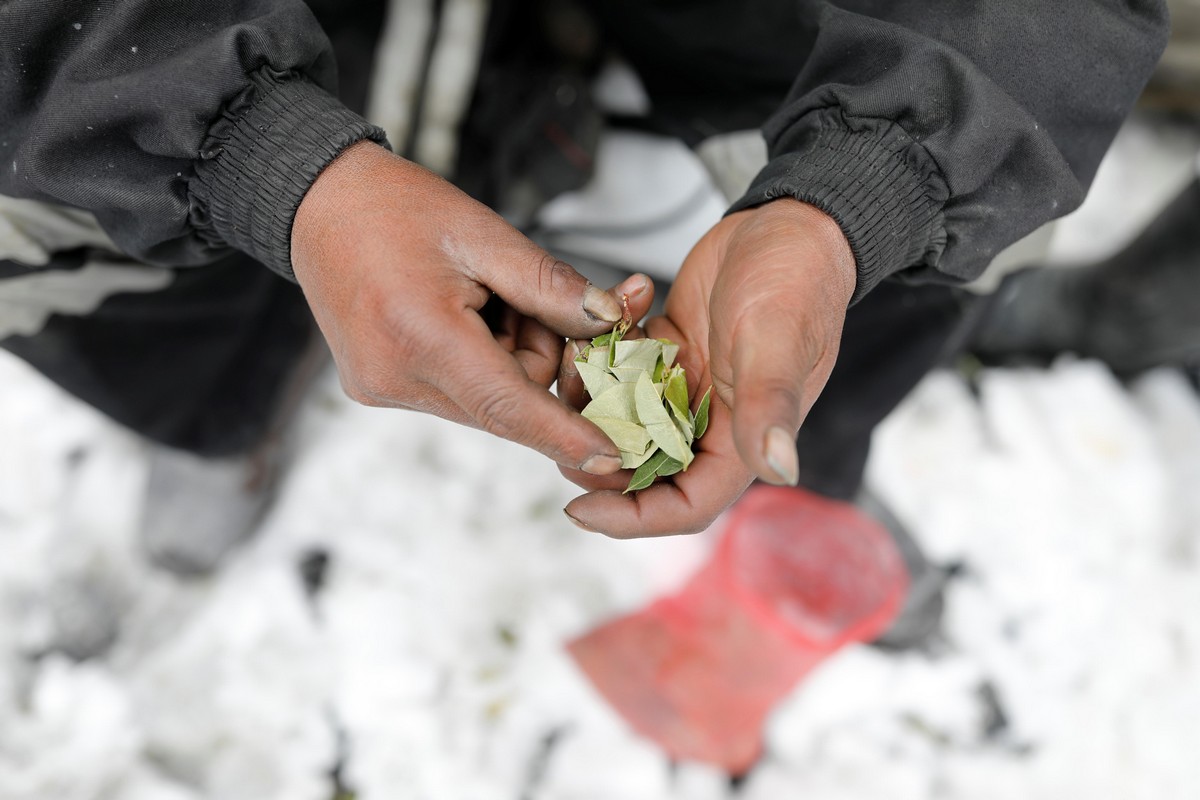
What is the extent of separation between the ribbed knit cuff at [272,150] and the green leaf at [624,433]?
1.41ft

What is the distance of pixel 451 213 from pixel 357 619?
99 centimetres

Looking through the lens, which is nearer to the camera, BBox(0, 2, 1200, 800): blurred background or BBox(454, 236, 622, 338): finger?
BBox(454, 236, 622, 338): finger

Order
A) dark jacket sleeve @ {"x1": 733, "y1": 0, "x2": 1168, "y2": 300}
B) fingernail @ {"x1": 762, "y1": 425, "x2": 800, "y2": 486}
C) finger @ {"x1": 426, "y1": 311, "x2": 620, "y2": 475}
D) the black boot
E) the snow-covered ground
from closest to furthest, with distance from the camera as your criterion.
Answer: fingernail @ {"x1": 762, "y1": 425, "x2": 800, "y2": 486}, finger @ {"x1": 426, "y1": 311, "x2": 620, "y2": 475}, dark jacket sleeve @ {"x1": 733, "y1": 0, "x2": 1168, "y2": 300}, the snow-covered ground, the black boot

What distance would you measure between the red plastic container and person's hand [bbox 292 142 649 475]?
84 centimetres

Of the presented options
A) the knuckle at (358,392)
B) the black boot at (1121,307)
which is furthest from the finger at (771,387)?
the black boot at (1121,307)

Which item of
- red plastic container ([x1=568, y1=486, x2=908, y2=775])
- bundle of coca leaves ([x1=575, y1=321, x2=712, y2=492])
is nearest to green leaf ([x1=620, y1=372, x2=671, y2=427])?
bundle of coca leaves ([x1=575, y1=321, x2=712, y2=492])

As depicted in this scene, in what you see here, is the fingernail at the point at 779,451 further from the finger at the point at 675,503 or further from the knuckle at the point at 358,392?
the knuckle at the point at 358,392

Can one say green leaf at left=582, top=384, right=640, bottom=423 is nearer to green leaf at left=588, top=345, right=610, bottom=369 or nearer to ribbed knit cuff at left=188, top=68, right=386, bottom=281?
green leaf at left=588, top=345, right=610, bottom=369

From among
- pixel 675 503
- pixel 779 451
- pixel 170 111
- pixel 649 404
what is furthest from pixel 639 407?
pixel 170 111

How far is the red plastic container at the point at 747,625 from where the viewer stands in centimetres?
159

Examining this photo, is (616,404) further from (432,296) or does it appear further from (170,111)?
(170,111)

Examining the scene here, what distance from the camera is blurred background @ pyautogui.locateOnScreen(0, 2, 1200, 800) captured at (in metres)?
1.51

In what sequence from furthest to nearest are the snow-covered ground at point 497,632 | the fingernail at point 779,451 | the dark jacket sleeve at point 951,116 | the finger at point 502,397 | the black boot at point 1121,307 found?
the black boot at point 1121,307 → the snow-covered ground at point 497,632 → the dark jacket sleeve at point 951,116 → the finger at point 502,397 → the fingernail at point 779,451

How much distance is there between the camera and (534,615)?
1.65 m
